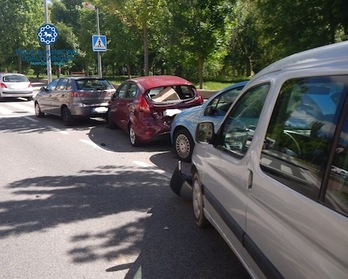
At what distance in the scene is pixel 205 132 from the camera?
3.77 m

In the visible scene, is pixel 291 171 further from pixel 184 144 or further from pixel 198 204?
pixel 184 144

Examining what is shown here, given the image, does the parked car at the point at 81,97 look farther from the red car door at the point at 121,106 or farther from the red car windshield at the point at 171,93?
the red car windshield at the point at 171,93

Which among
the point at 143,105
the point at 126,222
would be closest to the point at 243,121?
the point at 126,222

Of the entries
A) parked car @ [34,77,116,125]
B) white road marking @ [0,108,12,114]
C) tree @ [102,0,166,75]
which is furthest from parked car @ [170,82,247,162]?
tree @ [102,0,166,75]

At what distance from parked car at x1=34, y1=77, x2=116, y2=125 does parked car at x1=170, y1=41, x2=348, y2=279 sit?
8740 millimetres

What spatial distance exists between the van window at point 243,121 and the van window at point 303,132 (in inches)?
13.1

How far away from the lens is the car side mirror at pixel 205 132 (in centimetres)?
363

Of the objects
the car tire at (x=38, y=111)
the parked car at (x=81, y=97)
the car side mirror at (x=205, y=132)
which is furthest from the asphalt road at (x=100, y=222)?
the car tire at (x=38, y=111)

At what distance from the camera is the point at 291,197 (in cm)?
200

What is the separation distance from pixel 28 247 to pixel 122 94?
626 centimetres

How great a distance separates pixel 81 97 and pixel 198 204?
791cm

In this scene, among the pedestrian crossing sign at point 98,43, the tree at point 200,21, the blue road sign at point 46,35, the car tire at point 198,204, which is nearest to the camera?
the car tire at point 198,204

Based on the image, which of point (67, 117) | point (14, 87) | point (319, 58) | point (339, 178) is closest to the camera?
point (339, 178)

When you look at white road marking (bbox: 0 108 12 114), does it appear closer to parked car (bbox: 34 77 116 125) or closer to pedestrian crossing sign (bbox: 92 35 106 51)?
parked car (bbox: 34 77 116 125)
